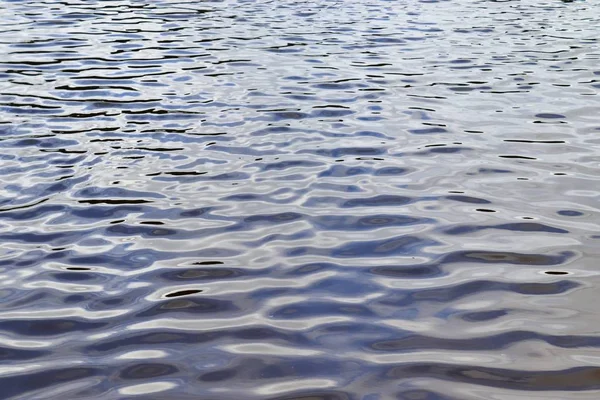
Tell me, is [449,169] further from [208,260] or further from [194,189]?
[208,260]

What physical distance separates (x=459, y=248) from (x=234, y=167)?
2489 mm

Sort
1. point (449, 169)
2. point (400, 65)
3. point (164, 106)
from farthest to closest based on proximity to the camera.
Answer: point (400, 65), point (164, 106), point (449, 169)

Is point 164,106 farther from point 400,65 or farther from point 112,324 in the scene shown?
point 112,324

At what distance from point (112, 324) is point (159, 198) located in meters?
2.10

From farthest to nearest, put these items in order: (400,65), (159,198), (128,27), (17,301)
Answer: (128,27) < (400,65) < (159,198) < (17,301)

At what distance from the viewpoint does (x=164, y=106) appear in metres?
9.12

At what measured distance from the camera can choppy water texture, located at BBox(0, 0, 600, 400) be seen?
3.93 meters

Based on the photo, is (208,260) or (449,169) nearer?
(208,260)

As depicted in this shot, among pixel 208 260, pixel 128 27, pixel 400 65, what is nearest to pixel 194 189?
pixel 208 260

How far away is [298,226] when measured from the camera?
576 cm

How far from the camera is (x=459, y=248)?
17.4ft

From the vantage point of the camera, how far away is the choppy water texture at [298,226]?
155 inches

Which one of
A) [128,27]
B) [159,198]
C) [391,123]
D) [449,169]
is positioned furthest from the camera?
[128,27]

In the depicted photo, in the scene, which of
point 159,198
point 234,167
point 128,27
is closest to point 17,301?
point 159,198
